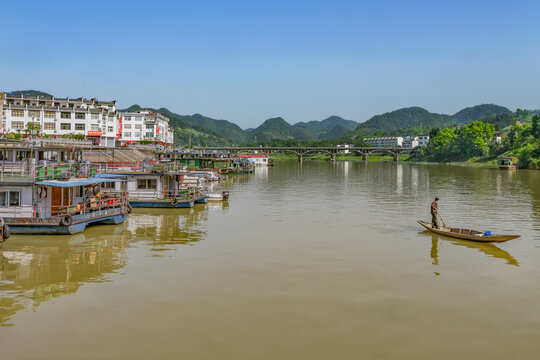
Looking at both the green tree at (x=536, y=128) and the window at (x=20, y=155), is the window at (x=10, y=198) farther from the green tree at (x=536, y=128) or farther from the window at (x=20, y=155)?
the green tree at (x=536, y=128)

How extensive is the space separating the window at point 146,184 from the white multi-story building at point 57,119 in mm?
56307

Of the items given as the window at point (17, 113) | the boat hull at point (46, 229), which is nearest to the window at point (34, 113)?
the window at point (17, 113)

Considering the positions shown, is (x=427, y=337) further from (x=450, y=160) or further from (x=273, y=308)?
(x=450, y=160)

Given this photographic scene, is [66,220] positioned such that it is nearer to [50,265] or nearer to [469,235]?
[50,265]

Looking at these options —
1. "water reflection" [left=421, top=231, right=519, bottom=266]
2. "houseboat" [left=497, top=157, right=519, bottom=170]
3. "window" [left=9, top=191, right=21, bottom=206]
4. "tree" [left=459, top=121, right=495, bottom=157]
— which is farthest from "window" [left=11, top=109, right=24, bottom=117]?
"tree" [left=459, top=121, right=495, bottom=157]

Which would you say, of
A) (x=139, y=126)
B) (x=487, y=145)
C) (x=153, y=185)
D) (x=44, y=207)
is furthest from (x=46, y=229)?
(x=487, y=145)

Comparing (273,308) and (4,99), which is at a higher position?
(4,99)

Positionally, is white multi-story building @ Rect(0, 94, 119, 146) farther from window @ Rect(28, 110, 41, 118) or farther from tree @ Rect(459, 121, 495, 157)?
tree @ Rect(459, 121, 495, 157)

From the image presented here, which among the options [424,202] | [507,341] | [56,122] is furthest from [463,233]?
[56,122]

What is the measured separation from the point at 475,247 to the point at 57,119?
8885cm

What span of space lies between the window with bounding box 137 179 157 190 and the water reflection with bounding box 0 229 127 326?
11.5 metres

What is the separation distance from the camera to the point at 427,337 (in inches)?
508

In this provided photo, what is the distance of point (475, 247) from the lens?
2438cm

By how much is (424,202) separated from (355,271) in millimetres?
28489
